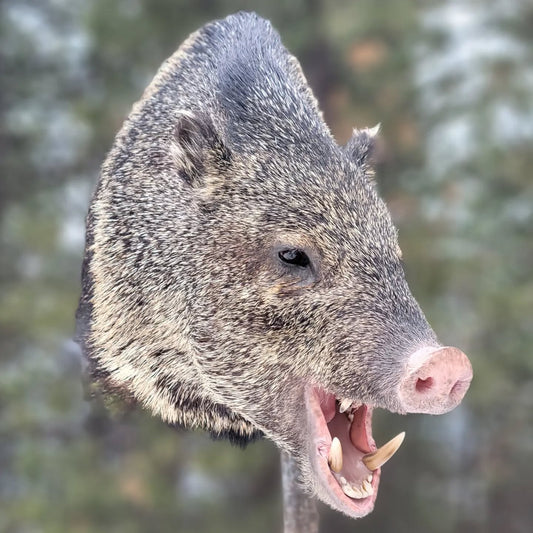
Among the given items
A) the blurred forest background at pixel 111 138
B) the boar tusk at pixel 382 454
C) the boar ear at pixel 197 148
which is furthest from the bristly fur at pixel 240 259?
the blurred forest background at pixel 111 138

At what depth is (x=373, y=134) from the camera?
6.52 ft

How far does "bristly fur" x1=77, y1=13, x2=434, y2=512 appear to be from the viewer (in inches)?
63.4

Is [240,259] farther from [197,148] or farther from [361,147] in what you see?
[361,147]

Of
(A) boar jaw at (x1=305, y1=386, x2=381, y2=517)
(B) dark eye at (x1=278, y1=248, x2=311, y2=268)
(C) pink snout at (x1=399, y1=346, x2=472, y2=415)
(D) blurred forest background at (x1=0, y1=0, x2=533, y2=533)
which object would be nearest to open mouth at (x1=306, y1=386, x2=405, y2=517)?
(A) boar jaw at (x1=305, y1=386, x2=381, y2=517)

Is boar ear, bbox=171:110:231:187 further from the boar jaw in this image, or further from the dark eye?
the boar jaw

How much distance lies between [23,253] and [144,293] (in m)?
6.05

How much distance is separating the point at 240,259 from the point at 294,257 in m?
0.12

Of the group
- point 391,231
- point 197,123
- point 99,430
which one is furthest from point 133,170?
point 99,430

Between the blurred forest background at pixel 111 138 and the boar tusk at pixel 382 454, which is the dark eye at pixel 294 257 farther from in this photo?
the blurred forest background at pixel 111 138

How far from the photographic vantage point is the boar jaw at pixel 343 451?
150cm

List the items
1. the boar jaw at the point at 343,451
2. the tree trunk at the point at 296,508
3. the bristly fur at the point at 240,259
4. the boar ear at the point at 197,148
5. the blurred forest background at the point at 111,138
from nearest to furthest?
the boar jaw at the point at 343,451 → the bristly fur at the point at 240,259 → the boar ear at the point at 197,148 → the tree trunk at the point at 296,508 → the blurred forest background at the point at 111,138

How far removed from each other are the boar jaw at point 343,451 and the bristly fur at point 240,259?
0.04m

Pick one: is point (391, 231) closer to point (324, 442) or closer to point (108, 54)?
point (324, 442)

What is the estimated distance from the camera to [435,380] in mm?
1359
